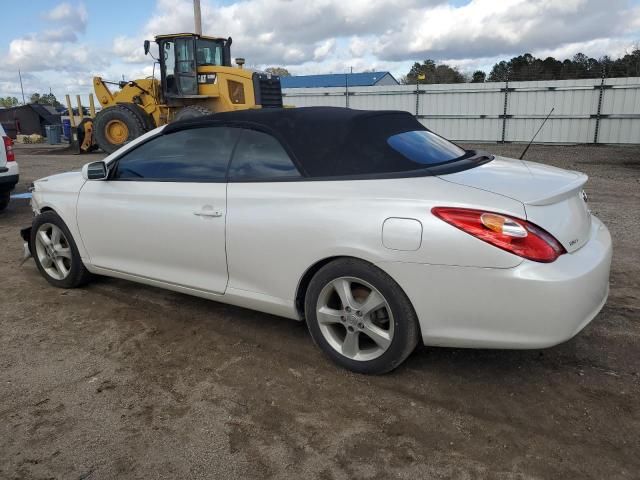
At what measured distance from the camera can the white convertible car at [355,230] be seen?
2.63m

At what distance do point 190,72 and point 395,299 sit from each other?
13292mm

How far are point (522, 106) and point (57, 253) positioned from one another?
1922 centimetres

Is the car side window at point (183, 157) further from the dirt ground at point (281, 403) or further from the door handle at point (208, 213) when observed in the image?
the dirt ground at point (281, 403)

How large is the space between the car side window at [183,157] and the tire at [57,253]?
82 cm

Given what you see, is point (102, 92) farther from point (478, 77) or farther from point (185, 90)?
point (478, 77)

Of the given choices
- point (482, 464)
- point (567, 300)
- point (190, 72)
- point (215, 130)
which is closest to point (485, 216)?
point (567, 300)

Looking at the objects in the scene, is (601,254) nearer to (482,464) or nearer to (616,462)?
(616,462)

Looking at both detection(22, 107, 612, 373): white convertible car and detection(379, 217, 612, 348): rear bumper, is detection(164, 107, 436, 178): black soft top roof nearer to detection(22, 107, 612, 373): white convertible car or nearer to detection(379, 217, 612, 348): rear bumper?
detection(22, 107, 612, 373): white convertible car

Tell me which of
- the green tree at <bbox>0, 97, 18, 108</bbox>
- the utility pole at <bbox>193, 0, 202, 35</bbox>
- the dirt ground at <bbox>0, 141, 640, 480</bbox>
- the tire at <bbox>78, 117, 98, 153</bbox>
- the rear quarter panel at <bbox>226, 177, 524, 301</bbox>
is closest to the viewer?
the dirt ground at <bbox>0, 141, 640, 480</bbox>

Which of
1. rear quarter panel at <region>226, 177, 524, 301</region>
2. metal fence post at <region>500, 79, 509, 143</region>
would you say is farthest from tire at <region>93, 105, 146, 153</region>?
metal fence post at <region>500, 79, 509, 143</region>

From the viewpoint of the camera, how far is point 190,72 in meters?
14.6

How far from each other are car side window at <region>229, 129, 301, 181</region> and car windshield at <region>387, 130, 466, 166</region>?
0.66 m

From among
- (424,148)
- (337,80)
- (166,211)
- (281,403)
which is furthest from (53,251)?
(337,80)

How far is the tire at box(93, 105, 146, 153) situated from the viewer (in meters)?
15.0
